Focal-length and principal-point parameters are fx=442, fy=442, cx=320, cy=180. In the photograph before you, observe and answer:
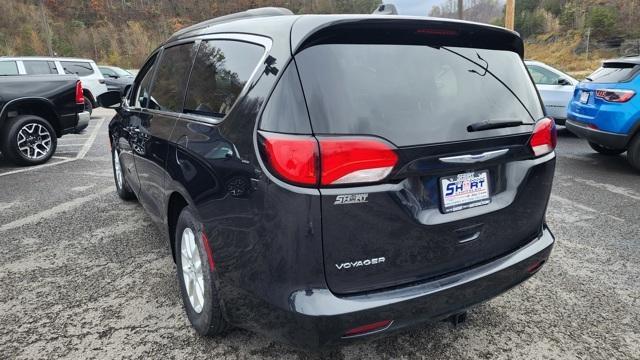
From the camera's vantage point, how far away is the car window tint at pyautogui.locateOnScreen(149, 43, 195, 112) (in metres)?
2.72

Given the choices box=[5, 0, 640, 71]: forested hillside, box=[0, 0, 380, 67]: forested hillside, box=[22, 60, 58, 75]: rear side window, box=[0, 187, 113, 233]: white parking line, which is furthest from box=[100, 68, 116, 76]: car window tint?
box=[5, 0, 640, 71]: forested hillside

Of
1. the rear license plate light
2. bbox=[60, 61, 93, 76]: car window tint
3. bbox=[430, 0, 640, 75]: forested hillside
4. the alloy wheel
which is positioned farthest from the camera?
bbox=[430, 0, 640, 75]: forested hillside

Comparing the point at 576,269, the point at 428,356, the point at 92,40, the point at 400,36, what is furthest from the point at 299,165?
the point at 92,40

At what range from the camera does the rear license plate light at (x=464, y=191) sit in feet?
6.09

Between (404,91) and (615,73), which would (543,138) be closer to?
(404,91)

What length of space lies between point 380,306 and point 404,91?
34.3 inches

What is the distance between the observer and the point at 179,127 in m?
2.50

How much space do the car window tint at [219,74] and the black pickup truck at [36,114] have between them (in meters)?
5.75

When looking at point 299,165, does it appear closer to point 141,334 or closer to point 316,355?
point 316,355

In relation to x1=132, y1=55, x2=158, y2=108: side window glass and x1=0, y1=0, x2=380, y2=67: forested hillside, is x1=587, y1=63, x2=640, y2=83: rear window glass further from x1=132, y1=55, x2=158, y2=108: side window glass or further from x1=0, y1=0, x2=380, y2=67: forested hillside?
x1=0, y1=0, x2=380, y2=67: forested hillside

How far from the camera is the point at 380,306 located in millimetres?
1736

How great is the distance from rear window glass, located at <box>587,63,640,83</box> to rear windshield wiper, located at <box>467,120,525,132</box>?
16.0 ft

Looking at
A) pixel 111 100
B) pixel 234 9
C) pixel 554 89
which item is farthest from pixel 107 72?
pixel 234 9

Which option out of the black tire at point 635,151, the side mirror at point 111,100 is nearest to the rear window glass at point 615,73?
the black tire at point 635,151
